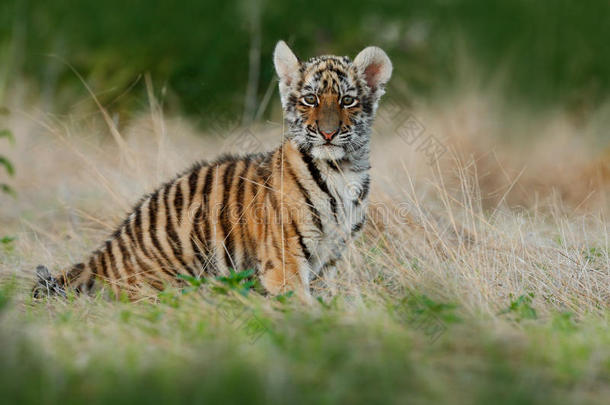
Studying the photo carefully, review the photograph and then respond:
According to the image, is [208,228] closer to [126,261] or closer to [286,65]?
[126,261]

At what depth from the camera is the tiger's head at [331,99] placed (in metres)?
4.92

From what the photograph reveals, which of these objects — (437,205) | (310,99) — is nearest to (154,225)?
(310,99)

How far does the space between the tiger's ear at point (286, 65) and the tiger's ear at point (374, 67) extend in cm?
43

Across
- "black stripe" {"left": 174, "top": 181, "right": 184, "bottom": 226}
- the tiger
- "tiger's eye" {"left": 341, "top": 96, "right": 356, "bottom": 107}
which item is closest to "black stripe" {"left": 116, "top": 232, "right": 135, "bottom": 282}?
the tiger

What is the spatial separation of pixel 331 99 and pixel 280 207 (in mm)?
803

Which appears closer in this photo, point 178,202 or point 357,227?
point 357,227

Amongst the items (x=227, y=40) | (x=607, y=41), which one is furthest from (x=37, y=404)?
(x=607, y=41)

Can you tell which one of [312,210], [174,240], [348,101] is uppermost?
[348,101]

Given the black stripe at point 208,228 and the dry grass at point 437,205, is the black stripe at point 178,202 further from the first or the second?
the dry grass at point 437,205

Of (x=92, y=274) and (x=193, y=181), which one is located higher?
(x=193, y=181)

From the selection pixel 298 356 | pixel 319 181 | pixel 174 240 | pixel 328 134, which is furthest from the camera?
pixel 174 240

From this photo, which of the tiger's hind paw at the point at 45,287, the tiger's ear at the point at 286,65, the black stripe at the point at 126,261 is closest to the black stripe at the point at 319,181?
the tiger's ear at the point at 286,65

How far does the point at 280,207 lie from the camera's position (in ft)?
16.2

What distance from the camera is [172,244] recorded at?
534cm
